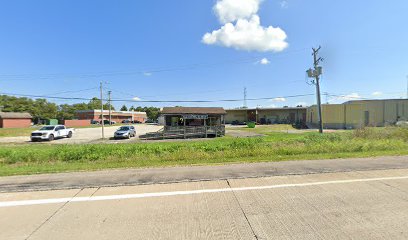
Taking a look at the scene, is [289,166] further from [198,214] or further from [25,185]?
[25,185]

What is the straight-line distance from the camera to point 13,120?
56.6 m

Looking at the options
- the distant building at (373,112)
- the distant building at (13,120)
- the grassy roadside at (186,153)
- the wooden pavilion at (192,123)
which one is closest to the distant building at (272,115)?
the distant building at (373,112)

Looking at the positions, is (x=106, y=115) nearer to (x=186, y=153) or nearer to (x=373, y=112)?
(x=373, y=112)

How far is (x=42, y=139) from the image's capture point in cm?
2917

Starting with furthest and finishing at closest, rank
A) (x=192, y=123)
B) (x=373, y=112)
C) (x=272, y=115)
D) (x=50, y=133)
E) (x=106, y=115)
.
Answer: (x=106, y=115)
(x=272, y=115)
(x=373, y=112)
(x=192, y=123)
(x=50, y=133)

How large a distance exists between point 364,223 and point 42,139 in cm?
3349

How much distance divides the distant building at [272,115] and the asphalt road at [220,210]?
60738mm

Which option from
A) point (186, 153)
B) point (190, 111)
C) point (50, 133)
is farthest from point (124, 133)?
point (186, 153)

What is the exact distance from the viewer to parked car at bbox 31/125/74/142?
28.8 metres

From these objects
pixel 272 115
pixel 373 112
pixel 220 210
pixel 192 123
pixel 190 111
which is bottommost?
pixel 220 210

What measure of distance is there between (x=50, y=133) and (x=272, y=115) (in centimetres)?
5338

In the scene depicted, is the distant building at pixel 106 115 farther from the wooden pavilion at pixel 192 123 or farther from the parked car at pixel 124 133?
the wooden pavilion at pixel 192 123

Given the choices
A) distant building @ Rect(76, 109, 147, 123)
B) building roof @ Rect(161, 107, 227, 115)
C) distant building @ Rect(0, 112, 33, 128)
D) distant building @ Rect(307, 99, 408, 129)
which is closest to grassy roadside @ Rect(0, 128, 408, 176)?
building roof @ Rect(161, 107, 227, 115)

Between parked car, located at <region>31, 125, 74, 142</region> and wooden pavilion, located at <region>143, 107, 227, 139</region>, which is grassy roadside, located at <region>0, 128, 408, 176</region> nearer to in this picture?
wooden pavilion, located at <region>143, 107, 227, 139</region>
